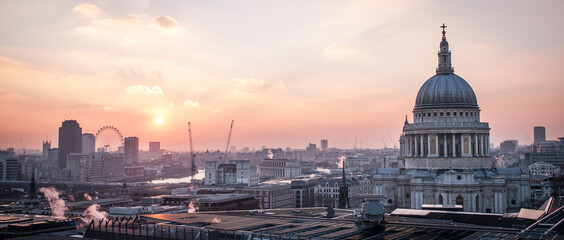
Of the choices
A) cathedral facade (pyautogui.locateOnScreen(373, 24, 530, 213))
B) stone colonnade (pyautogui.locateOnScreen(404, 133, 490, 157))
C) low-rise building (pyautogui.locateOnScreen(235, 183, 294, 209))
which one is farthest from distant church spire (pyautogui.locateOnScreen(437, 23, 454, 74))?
low-rise building (pyautogui.locateOnScreen(235, 183, 294, 209))

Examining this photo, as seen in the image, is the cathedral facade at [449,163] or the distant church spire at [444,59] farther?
the distant church spire at [444,59]

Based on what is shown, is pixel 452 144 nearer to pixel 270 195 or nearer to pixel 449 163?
pixel 449 163

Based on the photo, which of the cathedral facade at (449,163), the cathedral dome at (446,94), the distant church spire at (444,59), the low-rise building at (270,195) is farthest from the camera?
the low-rise building at (270,195)

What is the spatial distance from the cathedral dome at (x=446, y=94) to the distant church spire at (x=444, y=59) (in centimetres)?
101

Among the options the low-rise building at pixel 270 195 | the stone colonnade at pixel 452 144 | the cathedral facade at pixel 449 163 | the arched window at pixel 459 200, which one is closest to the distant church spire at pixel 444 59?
the cathedral facade at pixel 449 163

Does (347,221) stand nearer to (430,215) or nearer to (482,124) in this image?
(430,215)

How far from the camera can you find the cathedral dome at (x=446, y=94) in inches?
3981

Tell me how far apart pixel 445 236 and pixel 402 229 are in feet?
15.3

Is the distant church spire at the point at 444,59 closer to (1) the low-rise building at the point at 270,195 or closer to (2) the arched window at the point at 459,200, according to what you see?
(2) the arched window at the point at 459,200

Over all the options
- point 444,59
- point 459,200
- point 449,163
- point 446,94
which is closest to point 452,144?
point 449,163

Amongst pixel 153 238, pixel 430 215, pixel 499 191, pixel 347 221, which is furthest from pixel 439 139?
pixel 153 238

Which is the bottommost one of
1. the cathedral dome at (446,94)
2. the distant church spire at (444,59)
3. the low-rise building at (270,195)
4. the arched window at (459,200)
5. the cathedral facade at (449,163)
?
the low-rise building at (270,195)

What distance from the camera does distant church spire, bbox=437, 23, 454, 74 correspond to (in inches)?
4158

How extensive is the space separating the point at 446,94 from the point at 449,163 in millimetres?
11662
